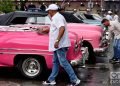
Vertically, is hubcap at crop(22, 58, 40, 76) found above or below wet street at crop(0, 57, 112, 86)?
above

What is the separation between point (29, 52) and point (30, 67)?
41cm

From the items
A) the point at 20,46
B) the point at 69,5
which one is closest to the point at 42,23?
the point at 20,46

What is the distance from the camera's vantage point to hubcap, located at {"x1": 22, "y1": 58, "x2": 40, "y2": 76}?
9664 millimetres

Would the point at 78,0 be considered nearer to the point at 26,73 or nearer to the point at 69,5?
the point at 69,5

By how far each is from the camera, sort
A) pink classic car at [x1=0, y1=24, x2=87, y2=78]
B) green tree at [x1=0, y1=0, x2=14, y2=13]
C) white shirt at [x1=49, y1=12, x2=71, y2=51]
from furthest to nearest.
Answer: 1. green tree at [x1=0, y1=0, x2=14, y2=13]
2. pink classic car at [x1=0, y1=24, x2=87, y2=78]
3. white shirt at [x1=49, y1=12, x2=71, y2=51]

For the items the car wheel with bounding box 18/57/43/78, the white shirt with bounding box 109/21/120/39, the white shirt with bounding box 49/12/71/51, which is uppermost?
the white shirt with bounding box 49/12/71/51

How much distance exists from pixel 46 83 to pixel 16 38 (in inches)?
50.6

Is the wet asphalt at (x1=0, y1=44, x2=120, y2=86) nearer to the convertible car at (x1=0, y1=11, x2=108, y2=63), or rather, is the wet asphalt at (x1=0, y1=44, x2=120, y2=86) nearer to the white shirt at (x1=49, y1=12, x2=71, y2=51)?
the convertible car at (x1=0, y1=11, x2=108, y2=63)

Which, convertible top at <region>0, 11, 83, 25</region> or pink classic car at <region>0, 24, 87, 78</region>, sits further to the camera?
convertible top at <region>0, 11, 83, 25</region>

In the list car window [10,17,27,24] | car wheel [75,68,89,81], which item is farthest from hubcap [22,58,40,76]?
car window [10,17,27,24]

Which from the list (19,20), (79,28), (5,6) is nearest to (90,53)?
(79,28)

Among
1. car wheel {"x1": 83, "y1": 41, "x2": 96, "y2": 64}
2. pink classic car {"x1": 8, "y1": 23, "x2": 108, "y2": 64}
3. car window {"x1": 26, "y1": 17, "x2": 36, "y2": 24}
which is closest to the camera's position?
pink classic car {"x1": 8, "y1": 23, "x2": 108, "y2": 64}

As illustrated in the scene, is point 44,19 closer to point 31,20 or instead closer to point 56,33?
point 31,20

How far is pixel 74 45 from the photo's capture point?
9477mm
